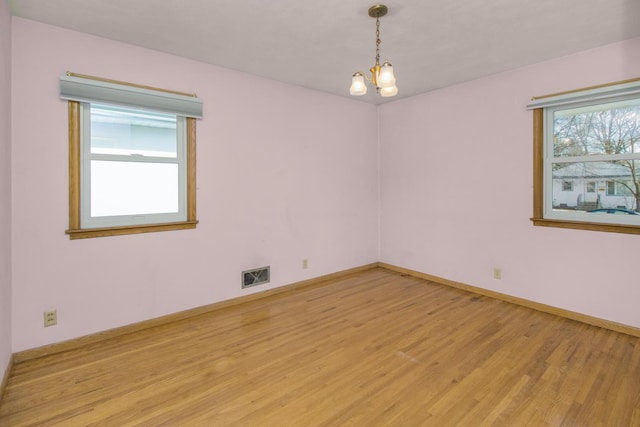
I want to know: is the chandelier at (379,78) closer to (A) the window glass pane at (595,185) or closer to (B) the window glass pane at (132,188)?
(B) the window glass pane at (132,188)

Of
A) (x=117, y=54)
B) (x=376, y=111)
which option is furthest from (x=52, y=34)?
(x=376, y=111)

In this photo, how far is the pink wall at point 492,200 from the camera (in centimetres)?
298

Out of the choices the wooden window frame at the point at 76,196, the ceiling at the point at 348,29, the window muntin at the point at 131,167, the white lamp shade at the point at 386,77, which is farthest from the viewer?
the window muntin at the point at 131,167

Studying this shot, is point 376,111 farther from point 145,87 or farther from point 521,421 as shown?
point 521,421

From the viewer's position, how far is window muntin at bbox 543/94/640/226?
114 inches

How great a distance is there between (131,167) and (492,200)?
3.74 metres

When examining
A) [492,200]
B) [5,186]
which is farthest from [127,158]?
[492,200]

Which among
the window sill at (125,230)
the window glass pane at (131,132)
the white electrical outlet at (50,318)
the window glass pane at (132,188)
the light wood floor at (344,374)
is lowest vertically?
the light wood floor at (344,374)

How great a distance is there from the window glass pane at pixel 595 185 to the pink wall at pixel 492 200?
27 centimetres

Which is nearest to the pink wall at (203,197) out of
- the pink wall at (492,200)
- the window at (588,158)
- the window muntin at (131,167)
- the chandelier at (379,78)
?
the window muntin at (131,167)

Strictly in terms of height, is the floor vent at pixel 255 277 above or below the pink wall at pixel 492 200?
below

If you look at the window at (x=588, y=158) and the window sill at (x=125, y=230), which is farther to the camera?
the window at (x=588, y=158)

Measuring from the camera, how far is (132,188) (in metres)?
2.98

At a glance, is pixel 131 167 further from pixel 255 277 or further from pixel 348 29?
pixel 348 29
